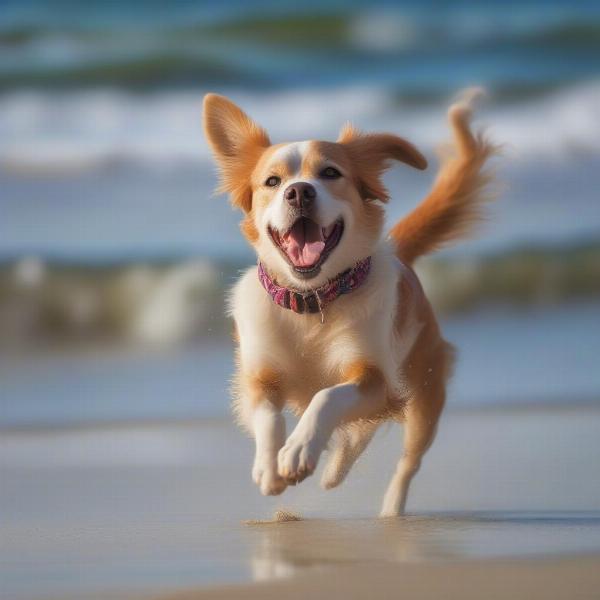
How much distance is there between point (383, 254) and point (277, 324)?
1.24 feet

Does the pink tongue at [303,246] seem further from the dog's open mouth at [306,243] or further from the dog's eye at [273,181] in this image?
the dog's eye at [273,181]

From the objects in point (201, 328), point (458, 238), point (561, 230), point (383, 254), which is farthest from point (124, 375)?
point (561, 230)

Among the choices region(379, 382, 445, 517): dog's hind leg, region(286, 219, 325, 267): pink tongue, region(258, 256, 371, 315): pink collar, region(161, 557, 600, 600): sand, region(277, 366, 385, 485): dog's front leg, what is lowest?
region(161, 557, 600, 600): sand

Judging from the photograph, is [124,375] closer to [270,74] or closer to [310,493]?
[310,493]

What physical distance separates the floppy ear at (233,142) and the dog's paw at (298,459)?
2.62 feet

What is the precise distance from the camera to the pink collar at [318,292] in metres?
3.49

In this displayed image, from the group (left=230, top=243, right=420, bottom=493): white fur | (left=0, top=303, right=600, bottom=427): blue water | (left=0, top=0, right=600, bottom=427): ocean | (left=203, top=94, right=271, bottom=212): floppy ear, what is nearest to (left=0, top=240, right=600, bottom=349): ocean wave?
(left=0, top=0, right=600, bottom=427): ocean

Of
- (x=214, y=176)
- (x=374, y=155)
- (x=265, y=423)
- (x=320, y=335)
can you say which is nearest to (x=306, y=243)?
(x=320, y=335)

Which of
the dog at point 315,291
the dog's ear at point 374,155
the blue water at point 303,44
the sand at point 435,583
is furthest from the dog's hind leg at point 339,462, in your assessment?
the blue water at point 303,44

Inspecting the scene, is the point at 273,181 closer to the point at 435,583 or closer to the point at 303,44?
the point at 435,583

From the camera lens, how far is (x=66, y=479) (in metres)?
4.28

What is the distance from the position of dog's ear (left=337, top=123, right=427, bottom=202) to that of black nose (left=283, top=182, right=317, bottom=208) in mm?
293

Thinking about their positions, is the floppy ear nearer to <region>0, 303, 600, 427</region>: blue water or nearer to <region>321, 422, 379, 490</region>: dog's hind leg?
<region>321, 422, 379, 490</region>: dog's hind leg

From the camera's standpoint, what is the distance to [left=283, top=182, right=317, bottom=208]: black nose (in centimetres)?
328
